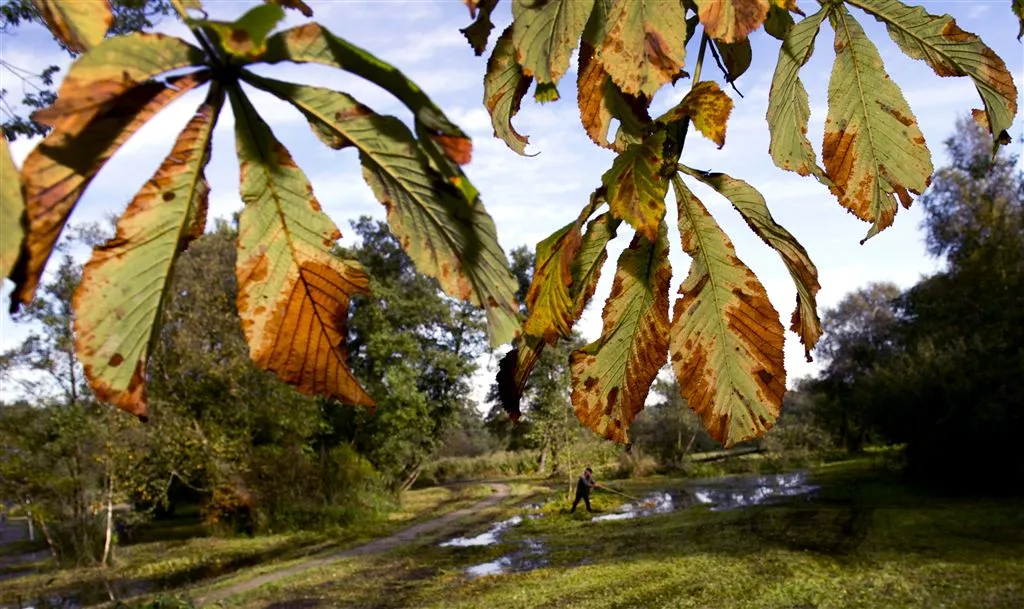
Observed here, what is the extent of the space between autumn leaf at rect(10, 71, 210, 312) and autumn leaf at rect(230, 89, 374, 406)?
0.05m

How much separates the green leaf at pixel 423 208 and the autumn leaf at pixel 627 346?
7.0 inches

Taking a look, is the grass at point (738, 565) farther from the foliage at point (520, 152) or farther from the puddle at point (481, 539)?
the foliage at point (520, 152)

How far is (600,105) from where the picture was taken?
1.44 ft

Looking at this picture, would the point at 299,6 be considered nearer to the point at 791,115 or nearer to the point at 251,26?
Result: the point at 251,26

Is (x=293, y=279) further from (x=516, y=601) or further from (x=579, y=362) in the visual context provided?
(x=516, y=601)

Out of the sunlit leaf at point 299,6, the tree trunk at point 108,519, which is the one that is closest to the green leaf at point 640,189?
the sunlit leaf at point 299,6

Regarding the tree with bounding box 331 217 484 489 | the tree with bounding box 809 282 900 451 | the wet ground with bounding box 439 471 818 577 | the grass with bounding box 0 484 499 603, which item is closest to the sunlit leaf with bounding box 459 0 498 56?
the wet ground with bounding box 439 471 818 577

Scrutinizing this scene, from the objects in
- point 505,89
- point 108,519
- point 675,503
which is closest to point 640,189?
point 505,89

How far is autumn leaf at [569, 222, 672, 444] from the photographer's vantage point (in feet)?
1.58

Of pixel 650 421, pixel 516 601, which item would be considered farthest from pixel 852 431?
pixel 516 601

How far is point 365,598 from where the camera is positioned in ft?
24.6

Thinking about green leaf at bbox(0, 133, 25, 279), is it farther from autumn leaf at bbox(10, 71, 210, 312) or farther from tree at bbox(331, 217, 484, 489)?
tree at bbox(331, 217, 484, 489)

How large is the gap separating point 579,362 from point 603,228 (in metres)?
0.10

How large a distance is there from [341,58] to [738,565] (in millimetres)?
8027
